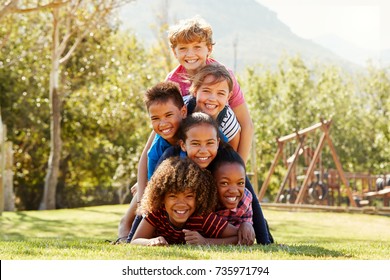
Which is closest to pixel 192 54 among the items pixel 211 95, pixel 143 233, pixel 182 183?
pixel 211 95

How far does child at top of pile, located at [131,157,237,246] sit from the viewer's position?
211 inches

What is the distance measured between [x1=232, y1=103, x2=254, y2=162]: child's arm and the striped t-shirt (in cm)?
77

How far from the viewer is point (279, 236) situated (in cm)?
1161

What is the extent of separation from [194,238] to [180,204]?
0.28 m

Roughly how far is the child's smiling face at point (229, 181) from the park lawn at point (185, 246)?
18.4 inches

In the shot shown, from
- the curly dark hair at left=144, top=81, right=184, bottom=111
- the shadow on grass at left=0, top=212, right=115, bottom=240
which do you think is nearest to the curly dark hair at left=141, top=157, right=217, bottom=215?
the curly dark hair at left=144, top=81, right=184, bottom=111

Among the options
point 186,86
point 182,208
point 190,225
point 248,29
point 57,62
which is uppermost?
point 248,29

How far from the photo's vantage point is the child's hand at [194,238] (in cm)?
541

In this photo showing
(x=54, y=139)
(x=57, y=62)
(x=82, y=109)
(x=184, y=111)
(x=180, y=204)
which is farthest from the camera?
(x=82, y=109)

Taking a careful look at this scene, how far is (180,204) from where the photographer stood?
5383 mm

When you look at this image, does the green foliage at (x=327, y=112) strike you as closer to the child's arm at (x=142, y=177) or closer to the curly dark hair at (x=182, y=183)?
the child's arm at (x=142, y=177)

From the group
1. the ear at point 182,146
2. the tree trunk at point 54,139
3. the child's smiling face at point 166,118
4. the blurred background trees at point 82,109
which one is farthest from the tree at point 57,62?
the ear at point 182,146

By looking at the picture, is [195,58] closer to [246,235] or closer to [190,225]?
[190,225]
